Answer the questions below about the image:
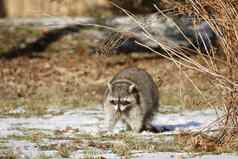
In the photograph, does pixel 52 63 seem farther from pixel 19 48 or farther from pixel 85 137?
pixel 85 137

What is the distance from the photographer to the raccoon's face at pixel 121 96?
432 inches

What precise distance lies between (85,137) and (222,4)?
103 inches

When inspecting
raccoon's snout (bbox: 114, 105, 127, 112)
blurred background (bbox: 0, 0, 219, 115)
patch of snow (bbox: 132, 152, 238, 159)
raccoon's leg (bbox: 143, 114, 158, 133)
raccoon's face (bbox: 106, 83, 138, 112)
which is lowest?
patch of snow (bbox: 132, 152, 238, 159)

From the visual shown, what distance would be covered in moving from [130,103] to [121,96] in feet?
0.61

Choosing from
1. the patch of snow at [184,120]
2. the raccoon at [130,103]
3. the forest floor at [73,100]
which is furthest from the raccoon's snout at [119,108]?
the patch of snow at [184,120]

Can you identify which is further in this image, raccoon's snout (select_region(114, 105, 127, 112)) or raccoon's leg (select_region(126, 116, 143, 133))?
raccoon's leg (select_region(126, 116, 143, 133))

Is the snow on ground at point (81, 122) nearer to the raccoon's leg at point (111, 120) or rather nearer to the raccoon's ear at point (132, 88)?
the raccoon's leg at point (111, 120)

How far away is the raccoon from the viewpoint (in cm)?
1099

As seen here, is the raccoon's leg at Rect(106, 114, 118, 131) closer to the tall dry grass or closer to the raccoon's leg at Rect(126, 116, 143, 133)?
the raccoon's leg at Rect(126, 116, 143, 133)

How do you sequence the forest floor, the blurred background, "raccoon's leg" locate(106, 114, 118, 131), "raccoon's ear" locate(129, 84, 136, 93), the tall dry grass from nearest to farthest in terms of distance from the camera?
the tall dry grass
the forest floor
"raccoon's leg" locate(106, 114, 118, 131)
"raccoon's ear" locate(129, 84, 136, 93)
the blurred background

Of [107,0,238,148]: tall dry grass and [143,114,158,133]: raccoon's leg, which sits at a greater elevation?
[107,0,238,148]: tall dry grass

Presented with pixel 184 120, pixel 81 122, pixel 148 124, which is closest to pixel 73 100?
pixel 81 122

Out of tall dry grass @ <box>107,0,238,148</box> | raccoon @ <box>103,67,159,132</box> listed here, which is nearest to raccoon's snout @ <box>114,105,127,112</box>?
raccoon @ <box>103,67,159,132</box>

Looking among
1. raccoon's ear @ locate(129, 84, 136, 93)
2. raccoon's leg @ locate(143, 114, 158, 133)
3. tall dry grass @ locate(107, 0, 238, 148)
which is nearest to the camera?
tall dry grass @ locate(107, 0, 238, 148)
